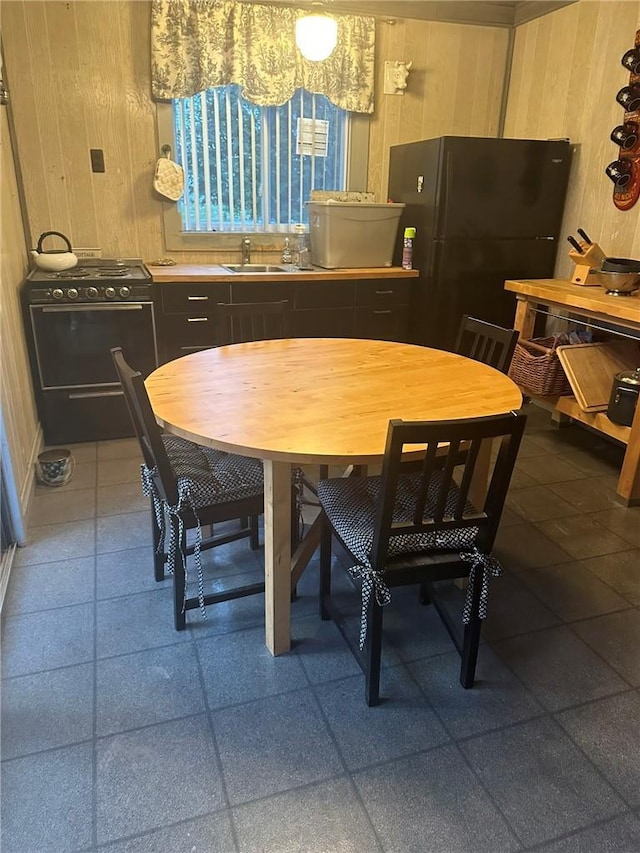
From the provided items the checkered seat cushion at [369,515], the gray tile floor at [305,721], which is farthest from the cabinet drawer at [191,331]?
the checkered seat cushion at [369,515]

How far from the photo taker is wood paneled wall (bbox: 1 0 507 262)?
335 centimetres

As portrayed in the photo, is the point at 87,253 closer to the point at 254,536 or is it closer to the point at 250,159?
the point at 250,159

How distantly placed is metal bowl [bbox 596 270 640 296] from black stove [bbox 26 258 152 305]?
2428mm

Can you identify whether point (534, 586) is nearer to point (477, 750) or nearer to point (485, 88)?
point (477, 750)

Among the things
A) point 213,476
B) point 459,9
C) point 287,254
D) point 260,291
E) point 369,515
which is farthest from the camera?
point 287,254

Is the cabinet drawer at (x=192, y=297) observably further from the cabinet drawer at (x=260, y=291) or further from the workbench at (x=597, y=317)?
the workbench at (x=597, y=317)

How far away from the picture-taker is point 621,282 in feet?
10.0

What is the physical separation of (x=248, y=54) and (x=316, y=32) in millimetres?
967

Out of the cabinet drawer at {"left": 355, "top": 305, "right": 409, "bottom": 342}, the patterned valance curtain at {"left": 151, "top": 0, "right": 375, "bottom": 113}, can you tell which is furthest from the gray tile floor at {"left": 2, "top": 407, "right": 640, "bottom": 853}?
the patterned valance curtain at {"left": 151, "top": 0, "right": 375, "bottom": 113}

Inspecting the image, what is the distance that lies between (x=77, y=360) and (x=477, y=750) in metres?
2.71

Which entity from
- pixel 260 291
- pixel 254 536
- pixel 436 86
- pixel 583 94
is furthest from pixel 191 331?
pixel 583 94

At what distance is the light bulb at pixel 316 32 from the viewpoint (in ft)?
9.29

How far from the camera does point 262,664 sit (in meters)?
1.82

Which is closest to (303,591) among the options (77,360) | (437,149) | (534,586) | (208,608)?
(208,608)
